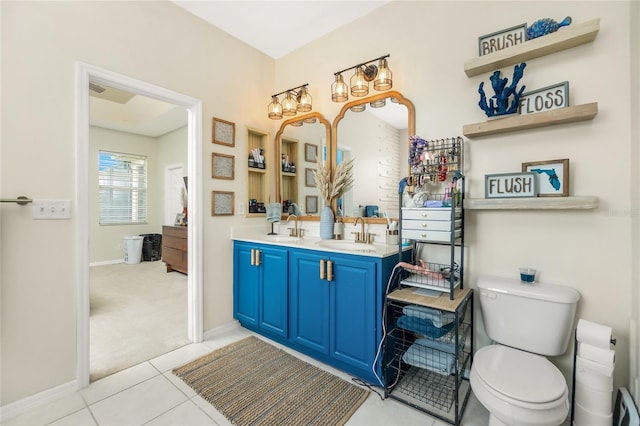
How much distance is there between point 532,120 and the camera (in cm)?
167

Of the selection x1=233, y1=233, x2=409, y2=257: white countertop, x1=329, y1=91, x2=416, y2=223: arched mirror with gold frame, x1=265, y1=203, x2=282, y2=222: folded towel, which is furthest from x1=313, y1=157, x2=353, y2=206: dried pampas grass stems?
x1=265, y1=203, x2=282, y2=222: folded towel

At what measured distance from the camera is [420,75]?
7.28 feet

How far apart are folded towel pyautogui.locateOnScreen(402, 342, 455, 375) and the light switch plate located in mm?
2310

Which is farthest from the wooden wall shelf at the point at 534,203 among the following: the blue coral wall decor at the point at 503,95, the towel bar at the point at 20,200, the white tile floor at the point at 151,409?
the towel bar at the point at 20,200

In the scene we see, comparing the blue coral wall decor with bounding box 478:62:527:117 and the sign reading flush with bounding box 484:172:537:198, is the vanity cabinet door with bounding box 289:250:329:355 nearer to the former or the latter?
the sign reading flush with bounding box 484:172:537:198

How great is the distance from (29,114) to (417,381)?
2950mm

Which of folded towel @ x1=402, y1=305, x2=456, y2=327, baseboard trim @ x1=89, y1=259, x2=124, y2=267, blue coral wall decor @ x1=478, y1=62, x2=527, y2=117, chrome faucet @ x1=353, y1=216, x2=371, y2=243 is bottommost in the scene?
baseboard trim @ x1=89, y1=259, x2=124, y2=267

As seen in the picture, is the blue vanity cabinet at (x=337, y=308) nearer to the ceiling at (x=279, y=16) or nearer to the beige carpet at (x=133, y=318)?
the beige carpet at (x=133, y=318)

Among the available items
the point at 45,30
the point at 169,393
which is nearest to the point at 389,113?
the point at 45,30

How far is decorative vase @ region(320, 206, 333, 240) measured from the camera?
8.50 feet

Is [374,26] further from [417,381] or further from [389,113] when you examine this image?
[417,381]

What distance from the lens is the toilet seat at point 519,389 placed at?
1210 millimetres

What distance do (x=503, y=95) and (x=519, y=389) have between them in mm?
1572

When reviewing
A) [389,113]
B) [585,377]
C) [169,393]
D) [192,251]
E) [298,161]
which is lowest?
[169,393]
